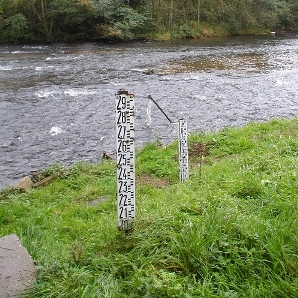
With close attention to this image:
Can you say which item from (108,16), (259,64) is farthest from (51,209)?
(108,16)

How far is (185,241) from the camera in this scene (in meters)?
3.34

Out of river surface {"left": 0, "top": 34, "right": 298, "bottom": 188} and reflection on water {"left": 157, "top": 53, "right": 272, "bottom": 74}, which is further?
reflection on water {"left": 157, "top": 53, "right": 272, "bottom": 74}

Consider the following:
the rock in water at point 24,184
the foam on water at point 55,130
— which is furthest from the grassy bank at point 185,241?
the foam on water at point 55,130

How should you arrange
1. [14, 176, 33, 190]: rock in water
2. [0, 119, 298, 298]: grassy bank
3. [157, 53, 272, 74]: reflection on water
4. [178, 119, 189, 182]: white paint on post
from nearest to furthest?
[0, 119, 298, 298]: grassy bank
[178, 119, 189, 182]: white paint on post
[14, 176, 33, 190]: rock in water
[157, 53, 272, 74]: reflection on water

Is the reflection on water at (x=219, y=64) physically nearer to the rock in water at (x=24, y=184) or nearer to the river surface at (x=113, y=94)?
the river surface at (x=113, y=94)

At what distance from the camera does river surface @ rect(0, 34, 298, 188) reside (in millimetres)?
10242

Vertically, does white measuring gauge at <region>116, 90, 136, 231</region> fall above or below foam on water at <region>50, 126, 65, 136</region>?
above

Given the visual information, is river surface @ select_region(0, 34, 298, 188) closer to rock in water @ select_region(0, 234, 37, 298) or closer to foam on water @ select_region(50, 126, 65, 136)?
foam on water @ select_region(50, 126, 65, 136)

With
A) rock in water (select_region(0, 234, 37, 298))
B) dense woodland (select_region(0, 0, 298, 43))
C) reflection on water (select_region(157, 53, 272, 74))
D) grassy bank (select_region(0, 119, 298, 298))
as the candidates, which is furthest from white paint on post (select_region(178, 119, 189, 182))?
dense woodland (select_region(0, 0, 298, 43))

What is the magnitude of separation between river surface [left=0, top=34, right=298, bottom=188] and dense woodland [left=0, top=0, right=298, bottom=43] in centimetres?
505

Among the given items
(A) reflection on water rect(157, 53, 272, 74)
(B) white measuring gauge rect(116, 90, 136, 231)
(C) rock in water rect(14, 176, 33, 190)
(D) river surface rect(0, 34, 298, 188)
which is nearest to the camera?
(B) white measuring gauge rect(116, 90, 136, 231)

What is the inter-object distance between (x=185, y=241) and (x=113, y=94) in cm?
1206

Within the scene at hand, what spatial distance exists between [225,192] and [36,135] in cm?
738

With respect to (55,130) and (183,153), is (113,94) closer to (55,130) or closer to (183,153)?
(55,130)
